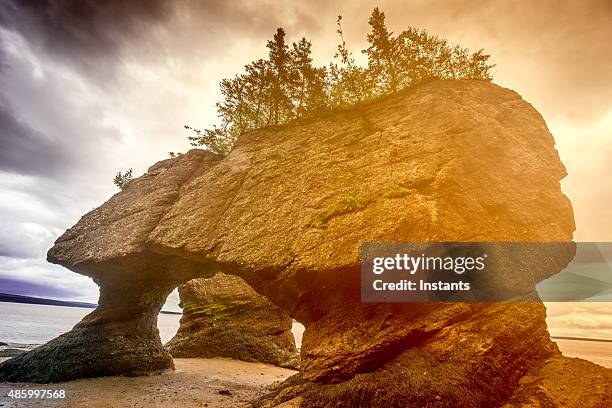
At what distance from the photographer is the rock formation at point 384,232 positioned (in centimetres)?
814

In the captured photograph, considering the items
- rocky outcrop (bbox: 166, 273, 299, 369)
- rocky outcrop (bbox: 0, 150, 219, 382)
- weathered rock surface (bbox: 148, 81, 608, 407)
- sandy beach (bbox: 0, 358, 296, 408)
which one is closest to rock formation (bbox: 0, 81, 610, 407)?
weathered rock surface (bbox: 148, 81, 608, 407)

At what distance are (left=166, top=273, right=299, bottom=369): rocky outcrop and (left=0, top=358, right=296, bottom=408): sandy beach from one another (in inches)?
199

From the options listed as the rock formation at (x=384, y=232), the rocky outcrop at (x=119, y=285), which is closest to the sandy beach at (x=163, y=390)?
the rocky outcrop at (x=119, y=285)

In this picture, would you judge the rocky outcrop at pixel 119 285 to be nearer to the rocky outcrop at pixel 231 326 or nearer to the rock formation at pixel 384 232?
the rock formation at pixel 384 232

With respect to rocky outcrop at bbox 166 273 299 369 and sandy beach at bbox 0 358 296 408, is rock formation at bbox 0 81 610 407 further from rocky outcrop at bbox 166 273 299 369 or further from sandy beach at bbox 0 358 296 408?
rocky outcrop at bbox 166 273 299 369

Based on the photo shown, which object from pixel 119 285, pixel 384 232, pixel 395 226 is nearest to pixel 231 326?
pixel 119 285

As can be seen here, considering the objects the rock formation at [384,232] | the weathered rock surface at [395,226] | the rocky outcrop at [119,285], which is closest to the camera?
the rock formation at [384,232]

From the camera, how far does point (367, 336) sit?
354 inches

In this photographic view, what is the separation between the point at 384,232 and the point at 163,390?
35.3 feet

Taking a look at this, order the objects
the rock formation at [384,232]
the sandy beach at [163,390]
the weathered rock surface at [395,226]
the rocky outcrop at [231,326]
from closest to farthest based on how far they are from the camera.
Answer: the rock formation at [384,232] → the weathered rock surface at [395,226] → the sandy beach at [163,390] → the rocky outcrop at [231,326]

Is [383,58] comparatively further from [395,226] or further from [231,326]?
[231,326]

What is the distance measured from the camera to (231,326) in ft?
78.0

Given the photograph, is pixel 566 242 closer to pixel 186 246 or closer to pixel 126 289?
pixel 186 246

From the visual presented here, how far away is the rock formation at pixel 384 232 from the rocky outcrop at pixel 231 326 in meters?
8.34
